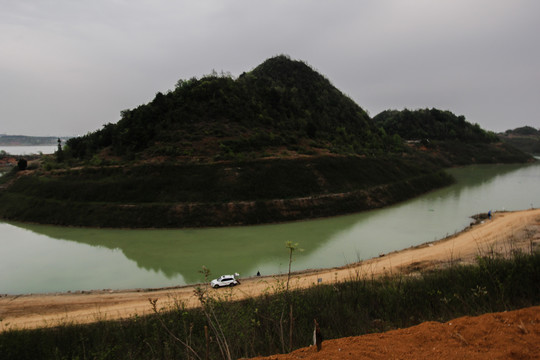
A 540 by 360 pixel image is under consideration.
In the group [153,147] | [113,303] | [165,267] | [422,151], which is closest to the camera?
[113,303]

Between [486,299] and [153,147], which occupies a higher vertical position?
[153,147]

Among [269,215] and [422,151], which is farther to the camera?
[422,151]

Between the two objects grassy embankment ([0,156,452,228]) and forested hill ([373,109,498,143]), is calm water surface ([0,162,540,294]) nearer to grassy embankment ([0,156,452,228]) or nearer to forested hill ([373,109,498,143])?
grassy embankment ([0,156,452,228])

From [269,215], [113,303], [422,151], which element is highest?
[422,151]

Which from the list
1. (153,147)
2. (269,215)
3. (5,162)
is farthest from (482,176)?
(5,162)

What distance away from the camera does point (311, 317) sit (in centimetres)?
843

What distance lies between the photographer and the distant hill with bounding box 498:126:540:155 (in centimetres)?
14112

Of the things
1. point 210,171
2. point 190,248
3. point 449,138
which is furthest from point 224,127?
point 449,138

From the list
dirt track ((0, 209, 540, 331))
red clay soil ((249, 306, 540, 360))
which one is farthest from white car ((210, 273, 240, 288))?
red clay soil ((249, 306, 540, 360))

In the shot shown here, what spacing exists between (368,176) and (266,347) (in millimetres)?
40160

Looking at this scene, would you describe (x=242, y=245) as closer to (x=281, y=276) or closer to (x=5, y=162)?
(x=281, y=276)

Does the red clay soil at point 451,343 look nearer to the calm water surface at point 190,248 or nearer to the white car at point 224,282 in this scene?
the white car at point 224,282

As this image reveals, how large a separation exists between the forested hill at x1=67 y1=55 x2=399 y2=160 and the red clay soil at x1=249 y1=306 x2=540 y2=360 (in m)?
36.3

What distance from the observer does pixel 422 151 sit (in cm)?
8500
